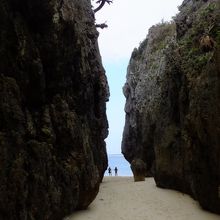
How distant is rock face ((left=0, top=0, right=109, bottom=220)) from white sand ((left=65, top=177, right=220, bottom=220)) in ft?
2.95

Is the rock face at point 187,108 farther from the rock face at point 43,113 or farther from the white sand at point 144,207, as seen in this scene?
the rock face at point 43,113

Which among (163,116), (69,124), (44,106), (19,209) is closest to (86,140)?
(69,124)

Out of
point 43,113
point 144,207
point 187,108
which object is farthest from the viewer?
point 187,108

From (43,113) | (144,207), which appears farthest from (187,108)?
(43,113)

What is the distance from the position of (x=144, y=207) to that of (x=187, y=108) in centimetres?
481

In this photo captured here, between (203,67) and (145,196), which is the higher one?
(203,67)

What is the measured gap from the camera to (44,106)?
45.6 feet

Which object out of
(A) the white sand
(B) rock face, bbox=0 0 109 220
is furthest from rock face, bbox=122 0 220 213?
(B) rock face, bbox=0 0 109 220

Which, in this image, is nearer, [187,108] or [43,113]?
[43,113]

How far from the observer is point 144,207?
1859 cm

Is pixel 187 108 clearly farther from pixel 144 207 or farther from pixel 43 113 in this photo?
pixel 43 113

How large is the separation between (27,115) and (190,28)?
11.7 m

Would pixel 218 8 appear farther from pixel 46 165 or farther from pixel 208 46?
pixel 46 165

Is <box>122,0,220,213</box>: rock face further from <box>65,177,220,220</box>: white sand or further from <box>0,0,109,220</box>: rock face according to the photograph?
<box>0,0,109,220</box>: rock face
